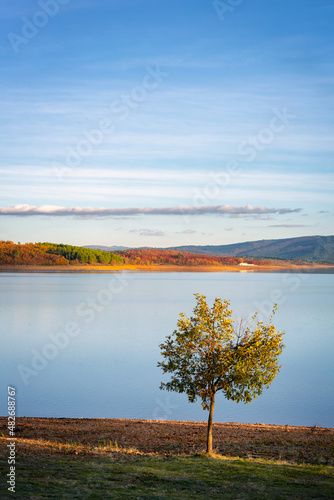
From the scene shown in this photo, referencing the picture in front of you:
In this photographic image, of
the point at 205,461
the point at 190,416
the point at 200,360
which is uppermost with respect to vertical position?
the point at 200,360

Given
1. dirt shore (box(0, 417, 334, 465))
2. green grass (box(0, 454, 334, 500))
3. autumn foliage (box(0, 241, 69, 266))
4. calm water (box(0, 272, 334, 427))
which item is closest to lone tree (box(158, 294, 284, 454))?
dirt shore (box(0, 417, 334, 465))

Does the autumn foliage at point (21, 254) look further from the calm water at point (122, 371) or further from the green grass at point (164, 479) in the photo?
the green grass at point (164, 479)

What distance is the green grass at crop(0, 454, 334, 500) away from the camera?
8.60 meters

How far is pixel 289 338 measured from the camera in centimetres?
4288

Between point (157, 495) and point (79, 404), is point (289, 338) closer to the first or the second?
point (79, 404)

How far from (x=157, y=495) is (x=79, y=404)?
45.0 feet

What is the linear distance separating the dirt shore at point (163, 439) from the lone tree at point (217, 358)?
144cm

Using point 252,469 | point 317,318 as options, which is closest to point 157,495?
point 252,469

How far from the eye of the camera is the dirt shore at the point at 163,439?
12844 millimetres

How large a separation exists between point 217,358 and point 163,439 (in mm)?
3267

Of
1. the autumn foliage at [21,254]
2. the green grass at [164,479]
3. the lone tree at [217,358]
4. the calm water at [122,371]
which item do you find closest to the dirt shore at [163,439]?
the green grass at [164,479]

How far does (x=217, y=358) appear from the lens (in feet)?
44.3

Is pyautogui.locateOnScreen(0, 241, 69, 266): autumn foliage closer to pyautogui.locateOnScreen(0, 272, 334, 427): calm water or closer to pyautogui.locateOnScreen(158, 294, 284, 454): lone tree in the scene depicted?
pyautogui.locateOnScreen(0, 272, 334, 427): calm water

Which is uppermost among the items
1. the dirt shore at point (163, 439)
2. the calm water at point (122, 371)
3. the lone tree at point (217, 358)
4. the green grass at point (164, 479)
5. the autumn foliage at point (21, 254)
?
the autumn foliage at point (21, 254)
